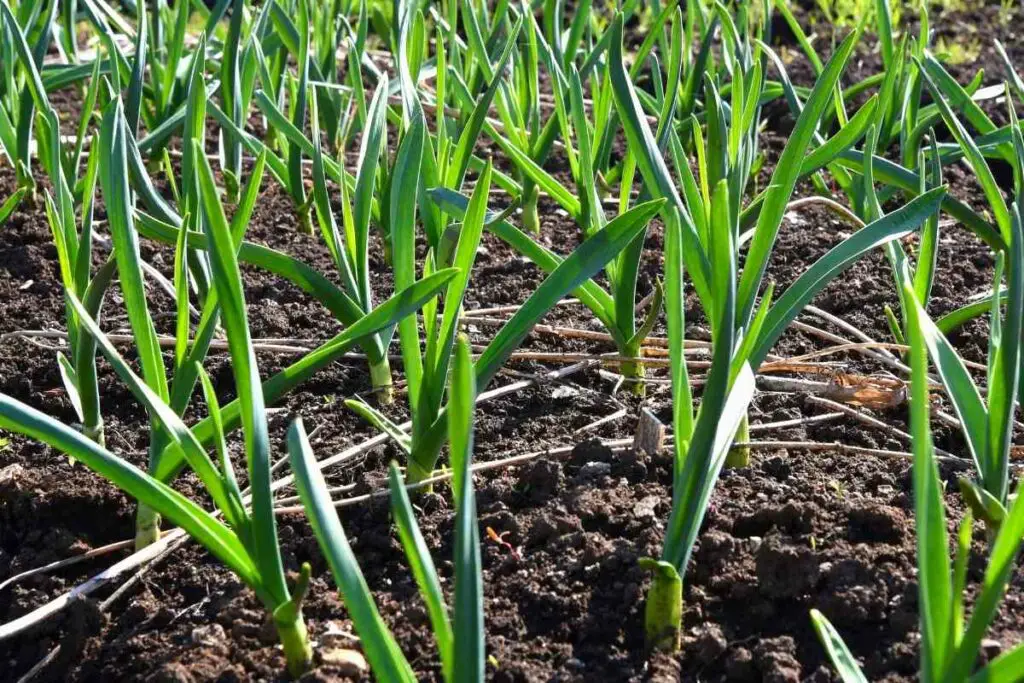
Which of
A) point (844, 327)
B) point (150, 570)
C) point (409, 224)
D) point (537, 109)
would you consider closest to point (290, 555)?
point (150, 570)

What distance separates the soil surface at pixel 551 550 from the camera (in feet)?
3.68

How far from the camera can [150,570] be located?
1307 mm

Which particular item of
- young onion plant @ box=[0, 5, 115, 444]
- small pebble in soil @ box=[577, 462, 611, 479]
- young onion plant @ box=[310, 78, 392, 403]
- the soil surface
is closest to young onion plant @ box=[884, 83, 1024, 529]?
the soil surface

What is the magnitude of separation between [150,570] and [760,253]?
0.74 m

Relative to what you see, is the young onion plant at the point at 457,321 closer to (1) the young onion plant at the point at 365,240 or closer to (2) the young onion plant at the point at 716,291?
(2) the young onion plant at the point at 716,291

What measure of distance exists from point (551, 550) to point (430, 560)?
1.35 ft

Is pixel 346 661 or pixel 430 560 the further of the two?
pixel 346 661

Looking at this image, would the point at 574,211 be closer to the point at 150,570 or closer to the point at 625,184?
the point at 625,184

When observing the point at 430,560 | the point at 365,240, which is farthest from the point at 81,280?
the point at 430,560

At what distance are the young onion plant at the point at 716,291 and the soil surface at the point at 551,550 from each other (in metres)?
0.08

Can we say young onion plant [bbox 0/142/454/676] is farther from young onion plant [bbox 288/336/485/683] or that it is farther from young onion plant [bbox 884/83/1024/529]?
young onion plant [bbox 884/83/1024/529]

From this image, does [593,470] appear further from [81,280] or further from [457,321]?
[81,280]

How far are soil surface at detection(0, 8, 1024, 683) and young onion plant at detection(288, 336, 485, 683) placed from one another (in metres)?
0.25

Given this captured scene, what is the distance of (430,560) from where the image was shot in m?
0.87
